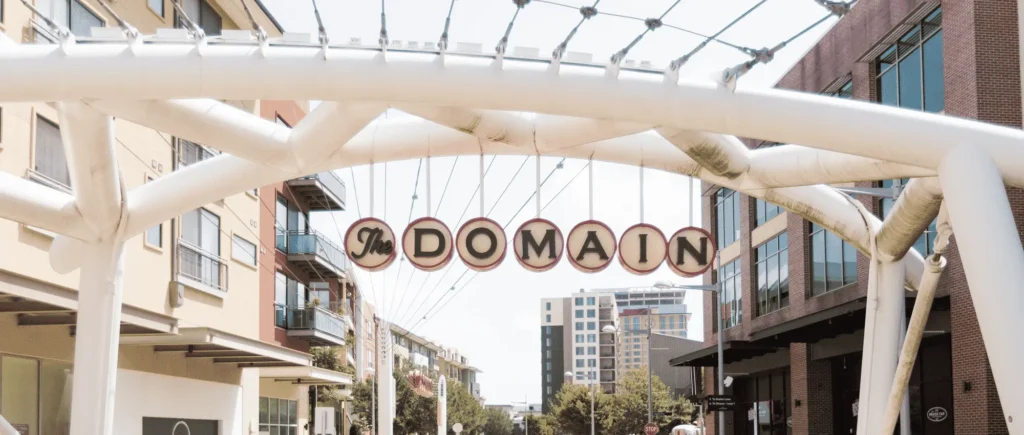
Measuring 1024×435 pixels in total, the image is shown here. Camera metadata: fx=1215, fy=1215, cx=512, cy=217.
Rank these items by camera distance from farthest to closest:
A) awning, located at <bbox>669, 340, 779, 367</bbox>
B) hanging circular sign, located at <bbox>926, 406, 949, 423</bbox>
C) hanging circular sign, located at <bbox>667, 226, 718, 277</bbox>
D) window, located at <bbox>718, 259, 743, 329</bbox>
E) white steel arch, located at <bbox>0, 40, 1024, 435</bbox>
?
1. window, located at <bbox>718, 259, 743, 329</bbox>
2. awning, located at <bbox>669, 340, 779, 367</bbox>
3. hanging circular sign, located at <bbox>926, 406, 949, 423</bbox>
4. hanging circular sign, located at <bbox>667, 226, 718, 277</bbox>
5. white steel arch, located at <bbox>0, 40, 1024, 435</bbox>

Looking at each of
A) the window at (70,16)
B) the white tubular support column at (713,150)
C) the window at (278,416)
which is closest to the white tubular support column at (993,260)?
the white tubular support column at (713,150)

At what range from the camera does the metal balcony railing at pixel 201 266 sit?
2970 centimetres

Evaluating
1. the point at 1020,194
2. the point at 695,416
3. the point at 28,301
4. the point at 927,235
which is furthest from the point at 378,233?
the point at 695,416

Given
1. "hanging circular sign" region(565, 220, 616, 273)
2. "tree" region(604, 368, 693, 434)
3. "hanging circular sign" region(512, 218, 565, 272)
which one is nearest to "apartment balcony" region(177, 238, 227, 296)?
"hanging circular sign" region(512, 218, 565, 272)

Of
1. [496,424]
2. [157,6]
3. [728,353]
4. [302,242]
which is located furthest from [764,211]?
[496,424]

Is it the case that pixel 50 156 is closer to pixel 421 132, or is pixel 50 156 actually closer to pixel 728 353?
pixel 421 132

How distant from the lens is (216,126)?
1488cm

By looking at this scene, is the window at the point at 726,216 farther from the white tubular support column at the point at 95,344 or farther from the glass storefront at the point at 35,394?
the white tubular support column at the point at 95,344

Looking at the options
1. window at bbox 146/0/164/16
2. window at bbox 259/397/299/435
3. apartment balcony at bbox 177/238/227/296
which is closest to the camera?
window at bbox 146/0/164/16

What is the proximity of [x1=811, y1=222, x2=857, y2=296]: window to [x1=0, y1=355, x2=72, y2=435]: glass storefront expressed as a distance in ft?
73.6

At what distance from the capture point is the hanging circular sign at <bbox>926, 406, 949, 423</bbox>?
30.5 metres

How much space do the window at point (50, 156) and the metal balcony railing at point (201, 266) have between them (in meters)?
6.26

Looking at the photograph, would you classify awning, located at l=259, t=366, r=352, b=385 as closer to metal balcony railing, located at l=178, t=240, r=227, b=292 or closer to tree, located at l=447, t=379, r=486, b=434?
metal balcony railing, located at l=178, t=240, r=227, b=292

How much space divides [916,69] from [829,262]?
29.0ft
